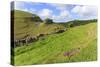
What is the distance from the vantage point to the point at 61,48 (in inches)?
75.5

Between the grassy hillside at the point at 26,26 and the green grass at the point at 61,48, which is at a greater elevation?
the grassy hillside at the point at 26,26

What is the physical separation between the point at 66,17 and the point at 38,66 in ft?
1.81

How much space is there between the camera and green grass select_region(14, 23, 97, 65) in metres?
1.80

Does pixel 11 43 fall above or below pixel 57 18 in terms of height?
below

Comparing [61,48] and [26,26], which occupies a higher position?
[26,26]

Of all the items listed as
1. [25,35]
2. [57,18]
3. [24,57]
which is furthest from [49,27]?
[24,57]

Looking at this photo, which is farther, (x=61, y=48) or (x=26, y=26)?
(x=61, y=48)

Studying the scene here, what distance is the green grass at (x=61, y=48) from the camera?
1801mm

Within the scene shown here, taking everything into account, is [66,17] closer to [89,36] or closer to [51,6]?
[51,6]

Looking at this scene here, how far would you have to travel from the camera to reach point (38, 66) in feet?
6.07

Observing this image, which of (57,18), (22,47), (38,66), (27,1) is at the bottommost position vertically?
(38,66)

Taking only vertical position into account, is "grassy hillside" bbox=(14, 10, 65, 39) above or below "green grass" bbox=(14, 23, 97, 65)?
above

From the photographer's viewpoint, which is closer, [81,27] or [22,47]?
[22,47]

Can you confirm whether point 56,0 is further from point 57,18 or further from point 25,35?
point 25,35
